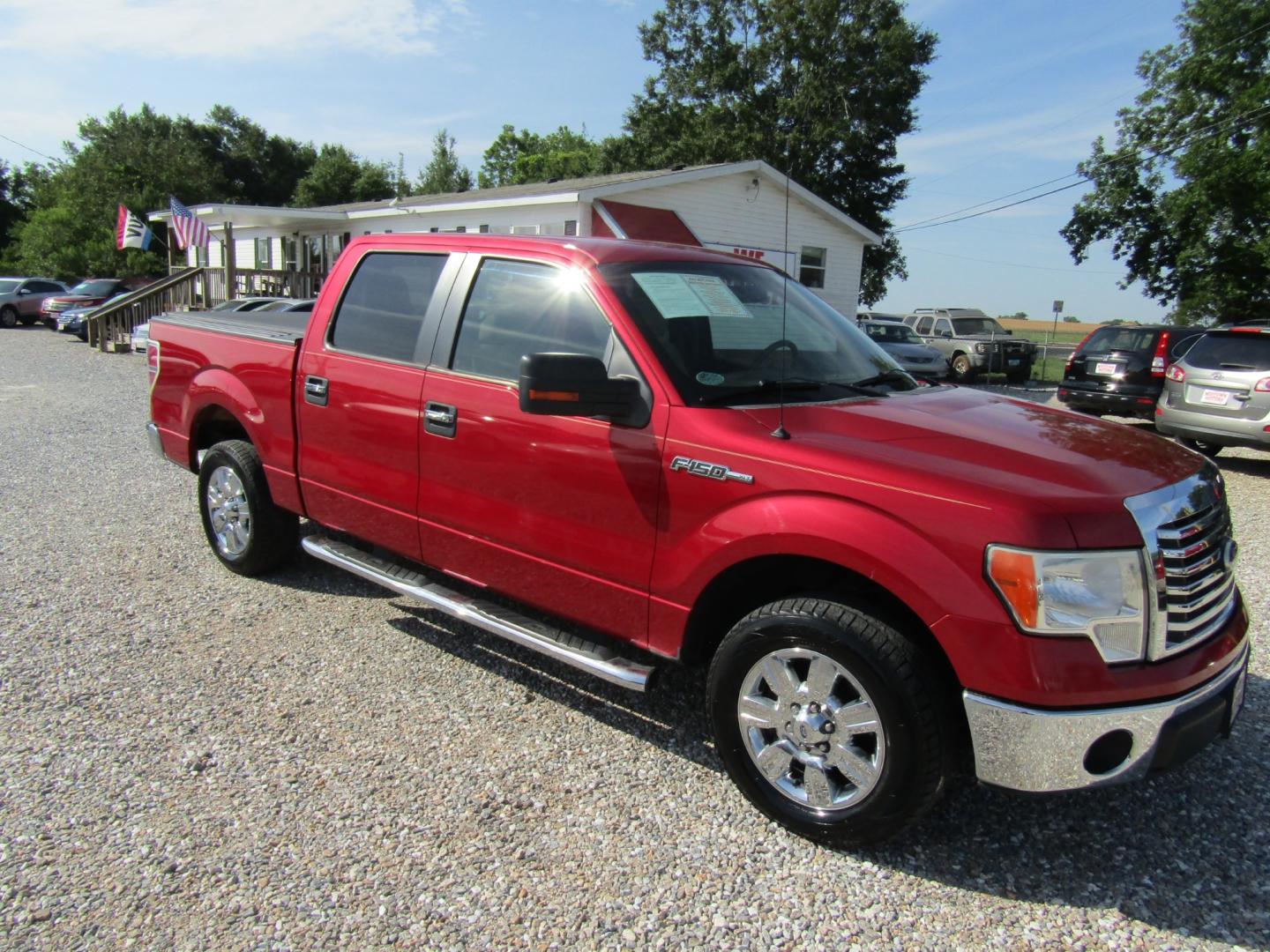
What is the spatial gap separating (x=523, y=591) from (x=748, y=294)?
157 cm

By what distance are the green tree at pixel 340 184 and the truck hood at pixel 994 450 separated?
6024cm

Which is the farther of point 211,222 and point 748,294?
point 211,222

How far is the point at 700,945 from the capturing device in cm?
239

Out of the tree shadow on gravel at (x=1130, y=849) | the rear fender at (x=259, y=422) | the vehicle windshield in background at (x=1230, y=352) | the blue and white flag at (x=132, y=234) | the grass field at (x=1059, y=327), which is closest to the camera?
the tree shadow on gravel at (x=1130, y=849)

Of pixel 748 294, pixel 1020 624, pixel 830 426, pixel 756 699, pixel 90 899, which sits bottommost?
pixel 90 899

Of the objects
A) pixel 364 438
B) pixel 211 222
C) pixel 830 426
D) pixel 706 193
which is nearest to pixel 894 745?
pixel 830 426

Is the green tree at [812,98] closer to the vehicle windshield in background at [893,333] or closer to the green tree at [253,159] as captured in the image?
the vehicle windshield in background at [893,333]

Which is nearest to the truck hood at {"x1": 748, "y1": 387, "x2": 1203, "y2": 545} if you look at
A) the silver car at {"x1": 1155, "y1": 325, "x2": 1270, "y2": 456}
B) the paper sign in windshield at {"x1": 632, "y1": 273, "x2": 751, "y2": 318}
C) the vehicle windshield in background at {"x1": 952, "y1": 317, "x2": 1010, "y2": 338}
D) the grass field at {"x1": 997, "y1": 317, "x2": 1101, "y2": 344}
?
the paper sign in windshield at {"x1": 632, "y1": 273, "x2": 751, "y2": 318}

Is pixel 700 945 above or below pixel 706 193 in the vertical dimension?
below

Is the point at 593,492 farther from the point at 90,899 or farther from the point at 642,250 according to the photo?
the point at 90,899

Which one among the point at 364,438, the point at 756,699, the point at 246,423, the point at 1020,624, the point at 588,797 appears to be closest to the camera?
the point at 1020,624

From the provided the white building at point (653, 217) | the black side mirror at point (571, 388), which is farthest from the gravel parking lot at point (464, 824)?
the white building at point (653, 217)

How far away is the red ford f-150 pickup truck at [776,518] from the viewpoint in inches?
94.1

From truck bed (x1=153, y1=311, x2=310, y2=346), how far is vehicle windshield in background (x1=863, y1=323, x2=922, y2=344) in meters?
17.2
